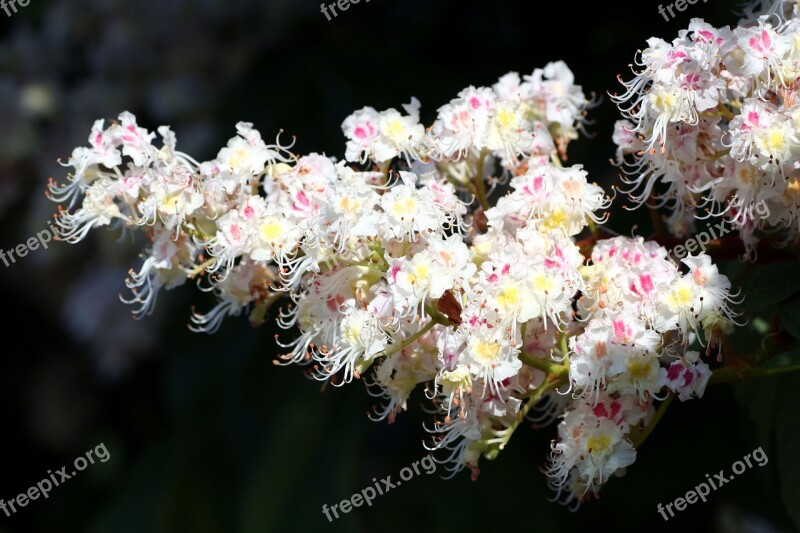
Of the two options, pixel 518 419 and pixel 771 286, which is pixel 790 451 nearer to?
pixel 771 286

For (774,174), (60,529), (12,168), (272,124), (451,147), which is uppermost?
(12,168)

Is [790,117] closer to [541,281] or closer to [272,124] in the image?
[541,281]

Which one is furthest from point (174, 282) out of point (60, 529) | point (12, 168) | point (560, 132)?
point (60, 529)

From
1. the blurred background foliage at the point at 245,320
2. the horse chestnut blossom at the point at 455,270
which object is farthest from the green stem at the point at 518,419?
the blurred background foliage at the point at 245,320

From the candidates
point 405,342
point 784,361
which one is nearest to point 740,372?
point 784,361

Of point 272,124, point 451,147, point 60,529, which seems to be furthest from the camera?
point 60,529

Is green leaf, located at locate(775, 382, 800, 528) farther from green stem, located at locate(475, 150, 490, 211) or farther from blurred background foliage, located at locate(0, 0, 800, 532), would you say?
blurred background foliage, located at locate(0, 0, 800, 532)
